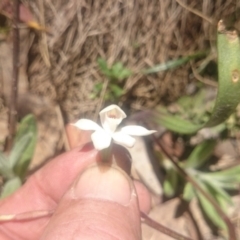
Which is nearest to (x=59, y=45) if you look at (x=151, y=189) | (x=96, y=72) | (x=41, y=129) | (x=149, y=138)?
(x=96, y=72)

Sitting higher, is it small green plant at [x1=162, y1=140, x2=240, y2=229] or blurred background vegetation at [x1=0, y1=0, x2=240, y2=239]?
blurred background vegetation at [x1=0, y1=0, x2=240, y2=239]

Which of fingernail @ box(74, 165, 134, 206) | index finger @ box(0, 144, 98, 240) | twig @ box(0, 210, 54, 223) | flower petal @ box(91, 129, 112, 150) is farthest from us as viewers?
twig @ box(0, 210, 54, 223)

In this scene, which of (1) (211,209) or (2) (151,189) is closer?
(1) (211,209)

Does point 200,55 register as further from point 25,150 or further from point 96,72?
point 25,150

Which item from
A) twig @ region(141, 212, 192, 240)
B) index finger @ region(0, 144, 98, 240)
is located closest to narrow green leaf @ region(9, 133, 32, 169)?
index finger @ region(0, 144, 98, 240)

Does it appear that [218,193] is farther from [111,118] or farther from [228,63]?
[111,118]

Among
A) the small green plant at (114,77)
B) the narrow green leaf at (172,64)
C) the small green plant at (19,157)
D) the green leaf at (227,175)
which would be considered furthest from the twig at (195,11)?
the small green plant at (19,157)

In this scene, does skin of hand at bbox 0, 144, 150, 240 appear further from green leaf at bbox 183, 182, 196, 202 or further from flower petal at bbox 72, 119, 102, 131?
green leaf at bbox 183, 182, 196, 202
